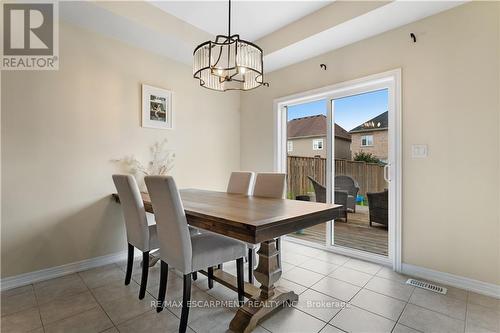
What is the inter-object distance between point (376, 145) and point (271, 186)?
133 cm

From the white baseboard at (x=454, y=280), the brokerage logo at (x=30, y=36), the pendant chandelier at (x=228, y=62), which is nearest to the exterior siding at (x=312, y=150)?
the white baseboard at (x=454, y=280)

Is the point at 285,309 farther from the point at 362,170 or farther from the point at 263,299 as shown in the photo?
the point at 362,170

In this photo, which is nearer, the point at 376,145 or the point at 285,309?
the point at 285,309

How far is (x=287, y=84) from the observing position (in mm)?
3605

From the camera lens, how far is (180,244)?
63.4 inches

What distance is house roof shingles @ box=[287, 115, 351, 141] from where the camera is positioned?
124 inches

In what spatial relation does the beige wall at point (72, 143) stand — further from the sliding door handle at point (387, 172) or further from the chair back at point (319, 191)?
the sliding door handle at point (387, 172)

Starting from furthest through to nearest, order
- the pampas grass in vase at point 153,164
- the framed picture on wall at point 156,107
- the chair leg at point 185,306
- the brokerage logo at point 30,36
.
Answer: the framed picture on wall at point 156,107 < the pampas grass in vase at point 153,164 < the brokerage logo at point 30,36 < the chair leg at point 185,306

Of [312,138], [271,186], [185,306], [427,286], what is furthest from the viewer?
[312,138]

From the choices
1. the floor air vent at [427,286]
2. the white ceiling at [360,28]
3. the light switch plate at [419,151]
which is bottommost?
the floor air vent at [427,286]

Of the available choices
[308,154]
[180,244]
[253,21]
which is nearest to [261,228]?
[180,244]

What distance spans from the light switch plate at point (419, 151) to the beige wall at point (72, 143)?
9.26 ft

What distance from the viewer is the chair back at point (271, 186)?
8.52 feet

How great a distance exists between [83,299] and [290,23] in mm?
3533
